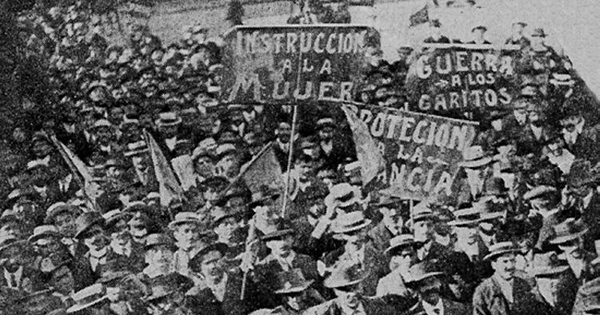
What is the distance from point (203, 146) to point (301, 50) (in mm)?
786

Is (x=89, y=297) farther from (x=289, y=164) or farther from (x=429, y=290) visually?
(x=429, y=290)

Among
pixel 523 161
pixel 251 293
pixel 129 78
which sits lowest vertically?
pixel 251 293

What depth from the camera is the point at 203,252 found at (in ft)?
19.0

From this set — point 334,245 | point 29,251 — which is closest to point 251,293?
point 334,245

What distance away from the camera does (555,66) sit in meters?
5.62

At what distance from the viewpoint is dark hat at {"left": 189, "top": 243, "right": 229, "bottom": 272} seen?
576 cm

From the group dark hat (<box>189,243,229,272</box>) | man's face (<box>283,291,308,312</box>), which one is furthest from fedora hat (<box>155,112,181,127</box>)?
man's face (<box>283,291,308,312</box>)

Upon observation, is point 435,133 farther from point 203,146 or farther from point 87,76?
point 87,76

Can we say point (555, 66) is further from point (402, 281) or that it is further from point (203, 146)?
point (203, 146)

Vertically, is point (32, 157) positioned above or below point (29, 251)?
above

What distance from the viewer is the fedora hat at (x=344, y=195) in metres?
5.67

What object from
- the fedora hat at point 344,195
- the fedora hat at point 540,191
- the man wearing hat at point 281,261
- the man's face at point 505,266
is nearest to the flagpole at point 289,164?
the man wearing hat at point 281,261

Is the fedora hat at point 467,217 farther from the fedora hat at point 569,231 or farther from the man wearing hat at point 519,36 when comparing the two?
the man wearing hat at point 519,36

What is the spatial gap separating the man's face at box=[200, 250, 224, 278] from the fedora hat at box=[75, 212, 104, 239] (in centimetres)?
66
